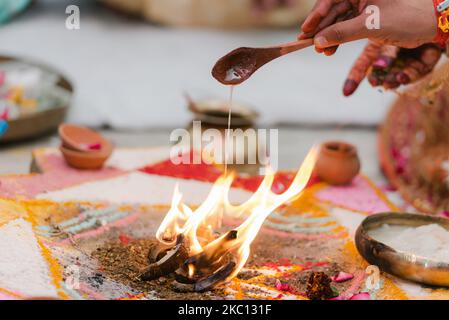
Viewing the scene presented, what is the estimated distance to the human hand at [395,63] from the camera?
2.82 meters

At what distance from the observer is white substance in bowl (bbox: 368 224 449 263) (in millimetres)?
2281

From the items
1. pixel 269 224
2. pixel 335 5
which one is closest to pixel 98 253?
pixel 269 224

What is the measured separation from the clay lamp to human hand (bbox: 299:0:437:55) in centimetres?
119

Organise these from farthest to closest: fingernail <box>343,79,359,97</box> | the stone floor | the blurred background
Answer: the blurred background, the stone floor, fingernail <box>343,79,359,97</box>

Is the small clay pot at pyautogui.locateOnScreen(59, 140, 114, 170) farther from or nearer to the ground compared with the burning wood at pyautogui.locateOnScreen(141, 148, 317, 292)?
farther from the ground

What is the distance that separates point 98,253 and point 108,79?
231 cm

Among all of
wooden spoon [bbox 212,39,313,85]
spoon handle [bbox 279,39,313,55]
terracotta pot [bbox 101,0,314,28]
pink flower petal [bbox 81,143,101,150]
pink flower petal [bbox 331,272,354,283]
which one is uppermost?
terracotta pot [bbox 101,0,314,28]

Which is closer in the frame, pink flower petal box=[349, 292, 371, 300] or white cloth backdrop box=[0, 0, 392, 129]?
pink flower petal box=[349, 292, 371, 300]

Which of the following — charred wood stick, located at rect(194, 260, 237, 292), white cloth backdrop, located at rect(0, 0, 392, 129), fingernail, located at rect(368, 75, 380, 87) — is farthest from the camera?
white cloth backdrop, located at rect(0, 0, 392, 129)

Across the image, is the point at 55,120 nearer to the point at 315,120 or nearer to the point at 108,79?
the point at 108,79

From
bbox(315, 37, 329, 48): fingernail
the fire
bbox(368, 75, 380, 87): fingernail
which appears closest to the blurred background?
bbox(368, 75, 380, 87): fingernail

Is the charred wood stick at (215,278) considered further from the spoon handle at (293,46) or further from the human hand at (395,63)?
the human hand at (395,63)

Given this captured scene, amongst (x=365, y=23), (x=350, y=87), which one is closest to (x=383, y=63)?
(x=350, y=87)

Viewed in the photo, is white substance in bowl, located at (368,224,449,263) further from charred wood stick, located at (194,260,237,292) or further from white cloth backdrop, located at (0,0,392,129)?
white cloth backdrop, located at (0,0,392,129)
